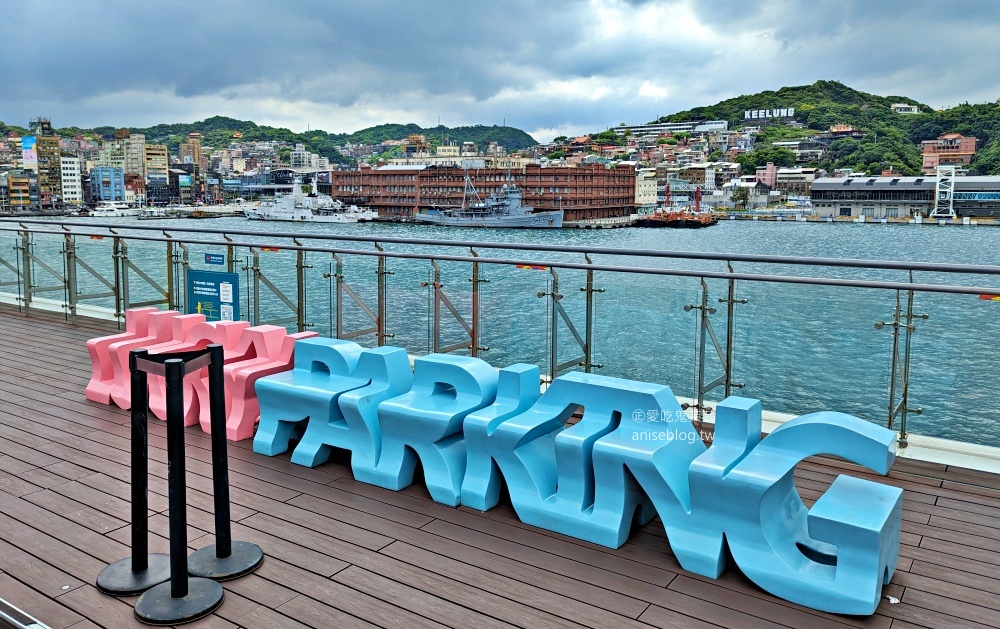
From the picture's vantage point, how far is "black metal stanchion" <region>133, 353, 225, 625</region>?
8.73 ft

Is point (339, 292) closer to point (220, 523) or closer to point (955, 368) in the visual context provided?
point (220, 523)

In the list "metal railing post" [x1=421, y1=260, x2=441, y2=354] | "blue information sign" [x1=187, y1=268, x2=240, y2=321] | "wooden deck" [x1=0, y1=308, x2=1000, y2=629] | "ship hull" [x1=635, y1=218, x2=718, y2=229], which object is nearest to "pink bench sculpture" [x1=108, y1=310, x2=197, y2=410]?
"wooden deck" [x1=0, y1=308, x2=1000, y2=629]

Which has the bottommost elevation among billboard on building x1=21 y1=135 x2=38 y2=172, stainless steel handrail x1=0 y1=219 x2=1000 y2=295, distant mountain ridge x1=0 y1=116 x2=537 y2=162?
stainless steel handrail x1=0 y1=219 x2=1000 y2=295

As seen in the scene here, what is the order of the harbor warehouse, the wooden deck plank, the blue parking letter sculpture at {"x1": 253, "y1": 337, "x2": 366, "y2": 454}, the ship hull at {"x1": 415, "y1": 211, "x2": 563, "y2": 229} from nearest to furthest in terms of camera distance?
1. the wooden deck plank
2. the blue parking letter sculpture at {"x1": 253, "y1": 337, "x2": 366, "y2": 454}
3. the harbor warehouse
4. the ship hull at {"x1": 415, "y1": 211, "x2": 563, "y2": 229}

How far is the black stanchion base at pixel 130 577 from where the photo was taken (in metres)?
2.79

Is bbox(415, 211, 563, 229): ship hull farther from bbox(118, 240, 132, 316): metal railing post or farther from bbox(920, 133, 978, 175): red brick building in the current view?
bbox(118, 240, 132, 316): metal railing post

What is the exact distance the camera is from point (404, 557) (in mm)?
3076

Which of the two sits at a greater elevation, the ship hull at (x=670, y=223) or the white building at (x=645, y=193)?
the white building at (x=645, y=193)

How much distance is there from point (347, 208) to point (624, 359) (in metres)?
55.5

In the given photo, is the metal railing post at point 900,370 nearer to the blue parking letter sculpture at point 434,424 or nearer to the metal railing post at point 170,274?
the blue parking letter sculpture at point 434,424

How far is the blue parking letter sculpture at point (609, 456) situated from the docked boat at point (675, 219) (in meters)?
58.1

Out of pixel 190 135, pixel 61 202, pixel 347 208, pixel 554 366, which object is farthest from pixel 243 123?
pixel 554 366

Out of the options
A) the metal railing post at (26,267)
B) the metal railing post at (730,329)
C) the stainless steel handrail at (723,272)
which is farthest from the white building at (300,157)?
the metal railing post at (730,329)

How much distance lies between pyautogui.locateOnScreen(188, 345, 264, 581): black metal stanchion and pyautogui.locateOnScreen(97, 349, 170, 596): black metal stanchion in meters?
0.15
